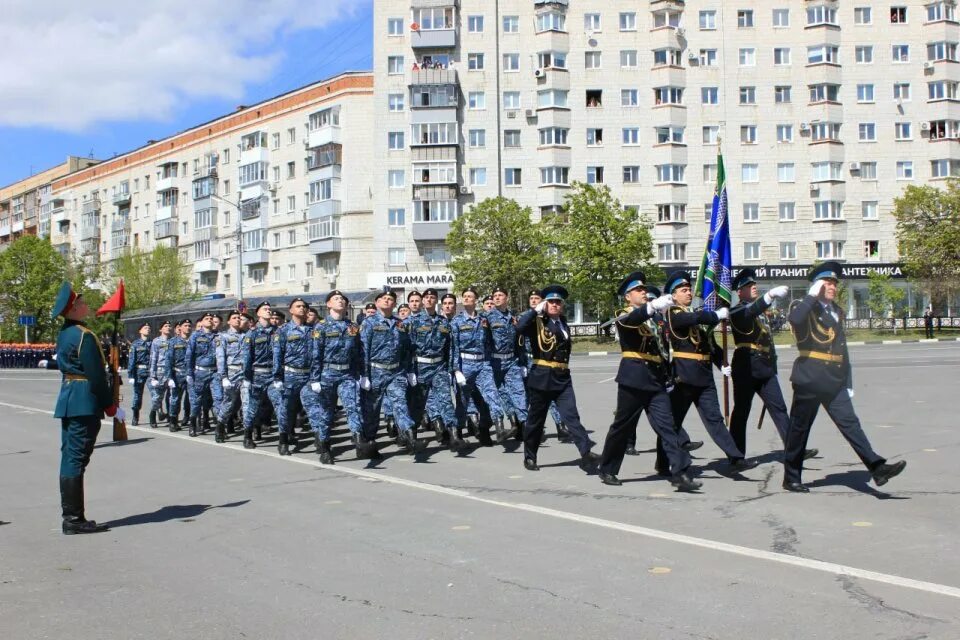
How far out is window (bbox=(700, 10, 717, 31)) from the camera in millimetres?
63188

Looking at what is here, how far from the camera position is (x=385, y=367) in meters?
12.1

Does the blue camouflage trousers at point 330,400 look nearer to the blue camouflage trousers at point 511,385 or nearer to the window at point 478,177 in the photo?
the blue camouflage trousers at point 511,385

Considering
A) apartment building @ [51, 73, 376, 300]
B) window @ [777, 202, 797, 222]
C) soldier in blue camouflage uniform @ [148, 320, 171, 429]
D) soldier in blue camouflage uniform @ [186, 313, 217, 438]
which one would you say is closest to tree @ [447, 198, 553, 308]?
apartment building @ [51, 73, 376, 300]

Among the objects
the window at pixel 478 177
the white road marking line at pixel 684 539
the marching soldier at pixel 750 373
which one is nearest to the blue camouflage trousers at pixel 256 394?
the white road marking line at pixel 684 539

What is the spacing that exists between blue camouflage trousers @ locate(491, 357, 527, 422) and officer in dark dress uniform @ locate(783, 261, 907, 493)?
15.1 feet

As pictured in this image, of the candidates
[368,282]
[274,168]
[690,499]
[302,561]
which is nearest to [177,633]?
[302,561]

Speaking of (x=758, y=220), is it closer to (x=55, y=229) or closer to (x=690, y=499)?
(x=690, y=499)

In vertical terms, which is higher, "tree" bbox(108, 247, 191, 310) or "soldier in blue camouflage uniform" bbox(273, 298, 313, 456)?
"tree" bbox(108, 247, 191, 310)

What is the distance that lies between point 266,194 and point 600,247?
27867 millimetres

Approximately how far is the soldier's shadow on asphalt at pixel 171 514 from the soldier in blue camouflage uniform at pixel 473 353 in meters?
4.20

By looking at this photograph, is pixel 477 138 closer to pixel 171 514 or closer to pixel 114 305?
pixel 114 305

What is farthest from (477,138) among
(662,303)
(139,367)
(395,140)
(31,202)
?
(31,202)

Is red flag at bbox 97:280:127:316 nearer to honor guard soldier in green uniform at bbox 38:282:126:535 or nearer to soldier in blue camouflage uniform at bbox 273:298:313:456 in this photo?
soldier in blue camouflage uniform at bbox 273:298:313:456

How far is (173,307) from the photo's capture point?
178 feet
